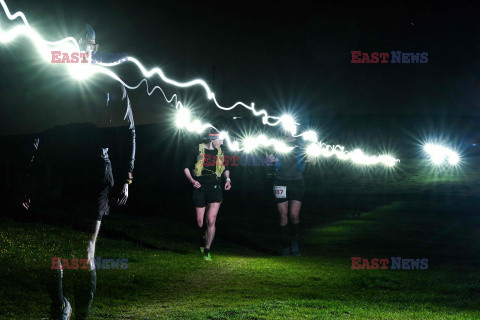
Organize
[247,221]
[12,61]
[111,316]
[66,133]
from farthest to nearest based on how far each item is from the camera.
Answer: [247,221]
[12,61]
[111,316]
[66,133]

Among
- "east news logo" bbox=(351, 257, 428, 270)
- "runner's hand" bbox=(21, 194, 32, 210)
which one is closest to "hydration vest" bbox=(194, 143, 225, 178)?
"east news logo" bbox=(351, 257, 428, 270)

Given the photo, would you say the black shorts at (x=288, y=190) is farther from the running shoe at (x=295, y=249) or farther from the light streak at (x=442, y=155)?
the light streak at (x=442, y=155)

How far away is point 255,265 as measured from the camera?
9227mm

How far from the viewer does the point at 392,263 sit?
9.75m

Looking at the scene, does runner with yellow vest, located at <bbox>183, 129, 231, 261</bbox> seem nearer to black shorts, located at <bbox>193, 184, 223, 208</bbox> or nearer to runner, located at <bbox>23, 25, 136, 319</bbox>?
→ black shorts, located at <bbox>193, 184, 223, 208</bbox>

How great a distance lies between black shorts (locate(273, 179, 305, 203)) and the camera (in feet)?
32.8

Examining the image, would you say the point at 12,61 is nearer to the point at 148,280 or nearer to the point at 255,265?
the point at 148,280

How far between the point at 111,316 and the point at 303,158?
5.27 meters

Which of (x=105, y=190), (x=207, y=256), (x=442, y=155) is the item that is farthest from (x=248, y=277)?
(x=442, y=155)

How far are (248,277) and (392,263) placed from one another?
3.11 metres

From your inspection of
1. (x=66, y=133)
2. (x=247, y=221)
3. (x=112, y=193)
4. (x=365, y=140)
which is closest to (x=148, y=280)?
(x=112, y=193)

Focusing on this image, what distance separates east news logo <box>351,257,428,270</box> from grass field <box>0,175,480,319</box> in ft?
0.69

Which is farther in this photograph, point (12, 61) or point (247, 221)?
point (247, 221)

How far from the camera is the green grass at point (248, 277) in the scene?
6242mm
